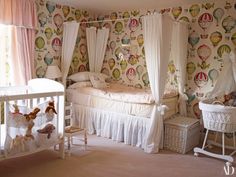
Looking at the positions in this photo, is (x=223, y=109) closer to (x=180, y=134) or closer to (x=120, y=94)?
(x=180, y=134)

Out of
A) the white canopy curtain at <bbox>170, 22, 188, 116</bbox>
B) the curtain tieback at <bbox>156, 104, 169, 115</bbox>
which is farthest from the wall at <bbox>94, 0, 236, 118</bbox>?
the curtain tieback at <bbox>156, 104, 169, 115</bbox>

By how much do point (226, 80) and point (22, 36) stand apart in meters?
3.38

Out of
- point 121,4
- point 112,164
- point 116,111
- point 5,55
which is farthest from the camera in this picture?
point 121,4

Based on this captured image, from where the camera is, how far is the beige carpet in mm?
2951

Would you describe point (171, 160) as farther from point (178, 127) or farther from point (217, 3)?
point (217, 3)

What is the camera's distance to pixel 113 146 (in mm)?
3924

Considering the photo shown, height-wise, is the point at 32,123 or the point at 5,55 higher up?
the point at 5,55

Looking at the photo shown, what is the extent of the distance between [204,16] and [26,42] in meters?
3.08

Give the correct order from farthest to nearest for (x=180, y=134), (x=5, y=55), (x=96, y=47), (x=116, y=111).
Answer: (x=96, y=47)
(x=116, y=111)
(x=5, y=55)
(x=180, y=134)

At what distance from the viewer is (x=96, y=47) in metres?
5.45

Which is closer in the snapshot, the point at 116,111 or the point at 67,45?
the point at 116,111

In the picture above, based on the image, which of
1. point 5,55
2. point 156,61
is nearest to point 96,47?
point 5,55

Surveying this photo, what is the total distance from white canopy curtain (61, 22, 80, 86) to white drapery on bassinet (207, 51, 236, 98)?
2653 mm

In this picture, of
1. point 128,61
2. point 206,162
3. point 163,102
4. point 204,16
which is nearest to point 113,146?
point 163,102
